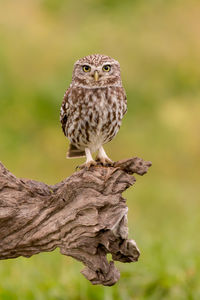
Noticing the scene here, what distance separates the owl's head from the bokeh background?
2998 mm

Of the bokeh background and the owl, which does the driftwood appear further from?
the bokeh background

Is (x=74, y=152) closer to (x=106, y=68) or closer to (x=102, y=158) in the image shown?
(x=102, y=158)

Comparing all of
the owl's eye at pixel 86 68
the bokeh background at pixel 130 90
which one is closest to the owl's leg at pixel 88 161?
the owl's eye at pixel 86 68

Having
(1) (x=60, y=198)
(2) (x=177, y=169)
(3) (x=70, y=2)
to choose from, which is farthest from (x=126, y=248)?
(3) (x=70, y=2)

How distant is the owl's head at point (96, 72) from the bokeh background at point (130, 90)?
300 centimetres

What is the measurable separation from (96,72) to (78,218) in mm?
1043

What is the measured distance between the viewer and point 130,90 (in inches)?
405

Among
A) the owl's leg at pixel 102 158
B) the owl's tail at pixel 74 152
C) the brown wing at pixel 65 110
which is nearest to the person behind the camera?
the owl's leg at pixel 102 158

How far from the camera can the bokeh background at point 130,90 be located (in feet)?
30.6

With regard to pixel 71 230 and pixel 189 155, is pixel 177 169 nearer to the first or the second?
pixel 189 155

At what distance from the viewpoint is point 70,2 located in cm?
1233

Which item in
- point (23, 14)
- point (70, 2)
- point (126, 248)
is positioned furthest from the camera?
point (70, 2)

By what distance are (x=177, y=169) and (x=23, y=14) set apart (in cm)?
382

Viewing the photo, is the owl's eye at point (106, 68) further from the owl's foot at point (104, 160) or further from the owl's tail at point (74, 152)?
the owl's tail at point (74, 152)
